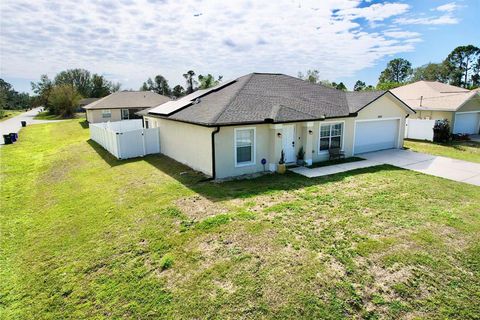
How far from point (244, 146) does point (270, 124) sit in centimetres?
159

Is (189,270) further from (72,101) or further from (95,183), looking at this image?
(72,101)

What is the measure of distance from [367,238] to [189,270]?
463 centimetres

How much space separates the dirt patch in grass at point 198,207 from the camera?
9.43 m

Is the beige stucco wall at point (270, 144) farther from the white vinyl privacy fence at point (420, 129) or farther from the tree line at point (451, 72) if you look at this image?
the tree line at point (451, 72)

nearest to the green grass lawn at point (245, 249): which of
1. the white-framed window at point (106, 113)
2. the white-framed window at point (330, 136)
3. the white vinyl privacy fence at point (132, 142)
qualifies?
the white-framed window at point (330, 136)

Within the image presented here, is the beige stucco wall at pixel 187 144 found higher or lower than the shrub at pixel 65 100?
lower

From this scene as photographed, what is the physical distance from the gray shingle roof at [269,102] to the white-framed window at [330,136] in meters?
0.72

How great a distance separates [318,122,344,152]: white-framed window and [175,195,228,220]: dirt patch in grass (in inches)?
320

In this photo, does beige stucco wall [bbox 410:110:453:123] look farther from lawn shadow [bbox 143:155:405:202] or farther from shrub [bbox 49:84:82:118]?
shrub [bbox 49:84:82:118]

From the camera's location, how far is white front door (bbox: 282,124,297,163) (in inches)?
581

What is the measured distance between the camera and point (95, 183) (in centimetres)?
1341

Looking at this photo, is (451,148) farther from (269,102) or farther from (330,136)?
(269,102)

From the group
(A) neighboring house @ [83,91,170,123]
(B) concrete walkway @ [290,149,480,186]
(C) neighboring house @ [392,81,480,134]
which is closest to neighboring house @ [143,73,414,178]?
(B) concrete walkway @ [290,149,480,186]

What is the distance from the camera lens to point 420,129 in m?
23.0
